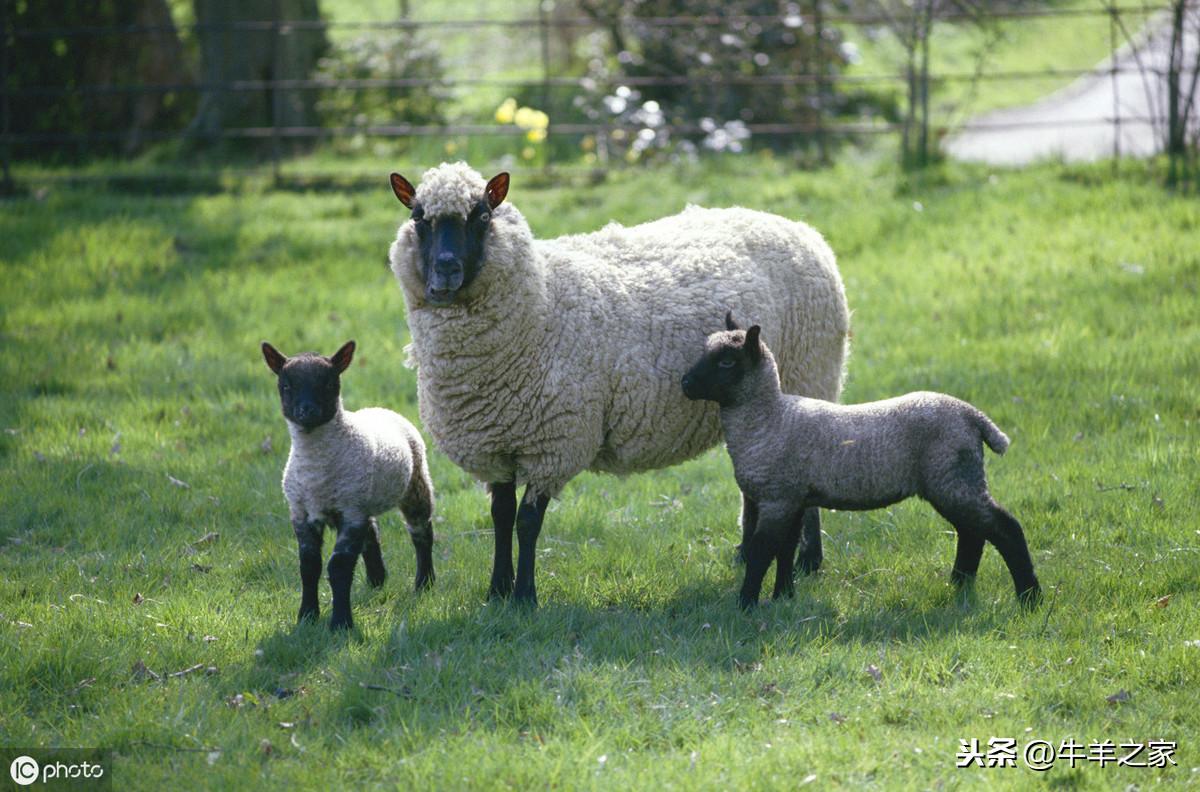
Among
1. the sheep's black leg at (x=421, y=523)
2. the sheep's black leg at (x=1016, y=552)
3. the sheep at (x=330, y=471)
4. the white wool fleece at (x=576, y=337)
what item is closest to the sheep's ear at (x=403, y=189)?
the white wool fleece at (x=576, y=337)

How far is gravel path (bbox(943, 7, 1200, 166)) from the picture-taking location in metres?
14.4

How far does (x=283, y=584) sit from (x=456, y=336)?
5.27 feet

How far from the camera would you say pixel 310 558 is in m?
6.00

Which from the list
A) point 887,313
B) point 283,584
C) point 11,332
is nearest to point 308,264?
point 11,332

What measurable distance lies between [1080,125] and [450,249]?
12662 mm

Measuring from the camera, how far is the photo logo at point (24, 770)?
4.70 metres

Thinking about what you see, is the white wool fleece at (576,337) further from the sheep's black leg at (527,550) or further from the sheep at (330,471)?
the sheep at (330,471)

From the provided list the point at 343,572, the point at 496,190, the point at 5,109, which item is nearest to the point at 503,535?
the point at 343,572

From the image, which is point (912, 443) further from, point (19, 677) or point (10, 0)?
point (10, 0)

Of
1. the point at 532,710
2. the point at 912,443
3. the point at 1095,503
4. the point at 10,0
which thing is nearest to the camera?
the point at 532,710

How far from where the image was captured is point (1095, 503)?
7.28 metres

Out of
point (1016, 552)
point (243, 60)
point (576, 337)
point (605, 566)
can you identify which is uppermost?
point (243, 60)

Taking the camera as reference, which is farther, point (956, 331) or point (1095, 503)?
point (956, 331)

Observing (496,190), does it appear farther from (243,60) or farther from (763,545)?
(243,60)
